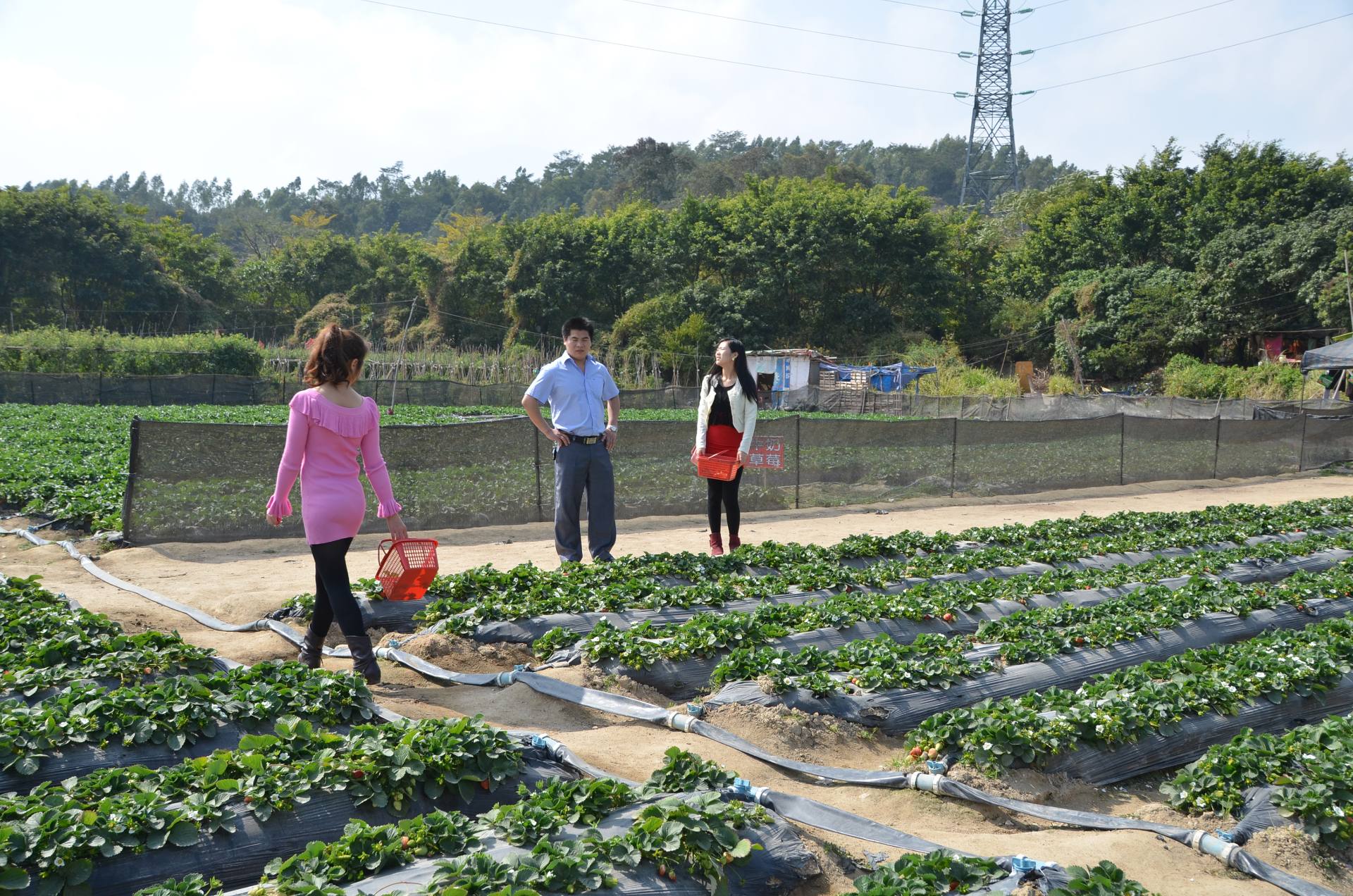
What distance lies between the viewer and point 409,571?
5.81 meters

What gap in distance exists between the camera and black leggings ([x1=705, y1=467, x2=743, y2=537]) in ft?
28.9

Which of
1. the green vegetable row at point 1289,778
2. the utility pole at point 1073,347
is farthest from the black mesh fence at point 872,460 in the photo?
the utility pole at point 1073,347

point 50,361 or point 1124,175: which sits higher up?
point 1124,175

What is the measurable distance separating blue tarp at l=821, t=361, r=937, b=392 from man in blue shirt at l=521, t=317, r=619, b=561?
35.7 meters

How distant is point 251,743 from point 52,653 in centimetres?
175

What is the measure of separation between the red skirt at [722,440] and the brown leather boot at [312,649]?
4164 mm

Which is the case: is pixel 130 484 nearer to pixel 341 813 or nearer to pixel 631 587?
pixel 631 587

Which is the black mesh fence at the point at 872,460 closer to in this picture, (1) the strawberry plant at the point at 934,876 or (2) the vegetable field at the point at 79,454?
(2) the vegetable field at the point at 79,454

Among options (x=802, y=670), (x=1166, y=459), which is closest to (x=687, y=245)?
(x=1166, y=459)

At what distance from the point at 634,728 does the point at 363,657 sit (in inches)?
60.2

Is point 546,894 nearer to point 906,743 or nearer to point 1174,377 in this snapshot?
point 906,743

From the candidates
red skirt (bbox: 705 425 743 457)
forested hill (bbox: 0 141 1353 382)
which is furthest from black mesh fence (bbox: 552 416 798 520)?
forested hill (bbox: 0 141 1353 382)

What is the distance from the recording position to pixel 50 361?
124ft

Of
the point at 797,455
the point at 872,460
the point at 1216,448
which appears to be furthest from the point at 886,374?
the point at 797,455
